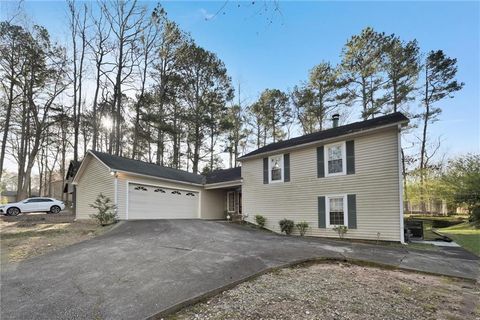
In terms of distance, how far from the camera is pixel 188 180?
54.3 ft

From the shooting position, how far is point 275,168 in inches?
527

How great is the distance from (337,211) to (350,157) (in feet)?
7.72

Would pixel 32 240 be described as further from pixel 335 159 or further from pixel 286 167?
pixel 335 159

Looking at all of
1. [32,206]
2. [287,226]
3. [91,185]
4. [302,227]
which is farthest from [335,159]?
[32,206]

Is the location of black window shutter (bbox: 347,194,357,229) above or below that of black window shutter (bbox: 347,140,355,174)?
below

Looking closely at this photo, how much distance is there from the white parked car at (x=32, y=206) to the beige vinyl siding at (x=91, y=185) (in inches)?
209

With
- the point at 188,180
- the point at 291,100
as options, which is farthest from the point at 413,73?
the point at 188,180

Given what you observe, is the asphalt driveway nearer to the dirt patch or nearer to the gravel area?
the gravel area

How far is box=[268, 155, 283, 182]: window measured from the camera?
1310 cm

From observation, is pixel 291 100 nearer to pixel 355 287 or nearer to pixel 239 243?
A: pixel 239 243

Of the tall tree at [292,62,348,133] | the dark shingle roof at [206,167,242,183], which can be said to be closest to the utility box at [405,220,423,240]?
the dark shingle roof at [206,167,242,183]

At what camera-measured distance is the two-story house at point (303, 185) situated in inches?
385

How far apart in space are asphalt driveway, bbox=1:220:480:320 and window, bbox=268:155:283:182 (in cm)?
516

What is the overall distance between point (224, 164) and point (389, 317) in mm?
22815
